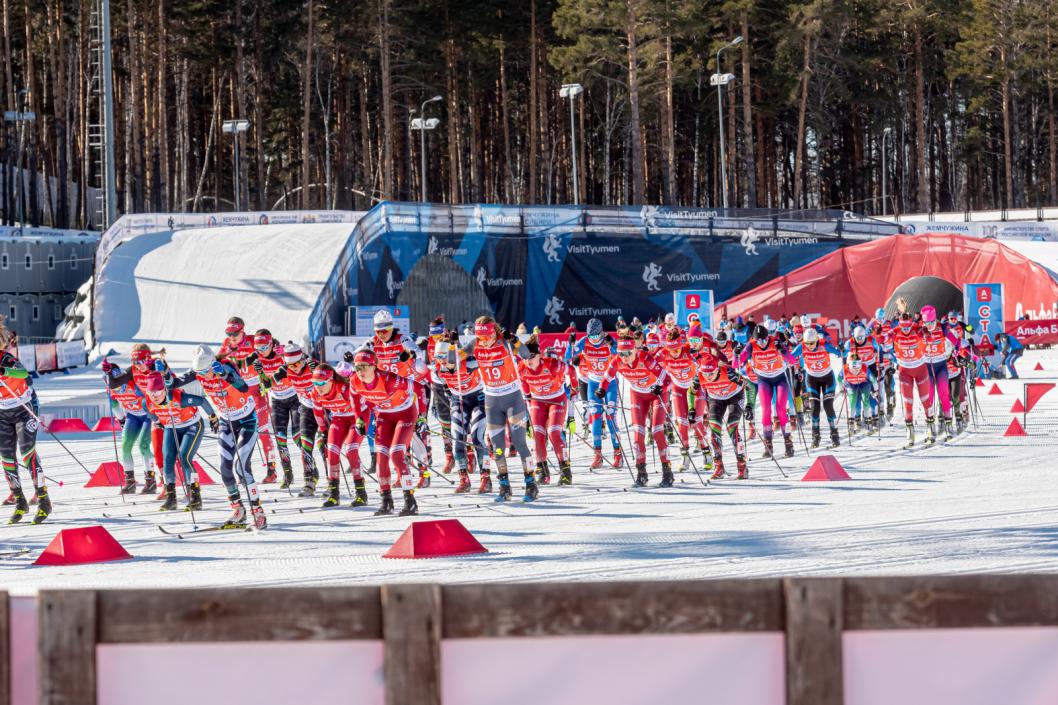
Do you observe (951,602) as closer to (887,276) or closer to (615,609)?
(615,609)

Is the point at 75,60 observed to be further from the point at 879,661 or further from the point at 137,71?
the point at 879,661

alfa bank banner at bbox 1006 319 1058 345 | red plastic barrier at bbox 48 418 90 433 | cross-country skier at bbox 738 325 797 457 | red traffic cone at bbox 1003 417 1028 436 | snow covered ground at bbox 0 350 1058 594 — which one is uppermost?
alfa bank banner at bbox 1006 319 1058 345

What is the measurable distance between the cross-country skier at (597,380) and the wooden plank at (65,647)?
1488 centimetres

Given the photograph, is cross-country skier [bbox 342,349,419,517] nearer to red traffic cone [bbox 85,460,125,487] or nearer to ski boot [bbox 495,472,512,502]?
ski boot [bbox 495,472,512,502]

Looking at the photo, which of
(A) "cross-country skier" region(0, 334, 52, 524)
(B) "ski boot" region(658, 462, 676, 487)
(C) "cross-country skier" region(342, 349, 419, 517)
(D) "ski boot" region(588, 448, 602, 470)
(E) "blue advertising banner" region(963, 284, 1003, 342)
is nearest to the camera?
(C) "cross-country skier" region(342, 349, 419, 517)

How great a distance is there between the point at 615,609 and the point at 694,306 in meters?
31.9

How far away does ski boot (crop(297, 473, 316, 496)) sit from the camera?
16.7 metres

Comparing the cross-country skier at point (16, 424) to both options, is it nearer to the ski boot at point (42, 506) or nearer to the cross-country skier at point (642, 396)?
the ski boot at point (42, 506)

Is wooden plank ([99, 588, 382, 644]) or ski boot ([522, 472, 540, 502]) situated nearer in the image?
wooden plank ([99, 588, 382, 644])

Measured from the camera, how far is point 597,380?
20.5 metres

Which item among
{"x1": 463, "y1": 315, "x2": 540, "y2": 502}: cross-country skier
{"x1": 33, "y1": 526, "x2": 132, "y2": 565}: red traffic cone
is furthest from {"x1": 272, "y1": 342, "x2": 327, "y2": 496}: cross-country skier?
{"x1": 33, "y1": 526, "x2": 132, "y2": 565}: red traffic cone

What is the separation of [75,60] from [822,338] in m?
56.5

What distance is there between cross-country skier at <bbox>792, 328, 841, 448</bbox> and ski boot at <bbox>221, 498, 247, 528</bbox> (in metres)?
9.71

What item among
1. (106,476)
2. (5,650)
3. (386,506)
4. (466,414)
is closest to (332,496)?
(386,506)
